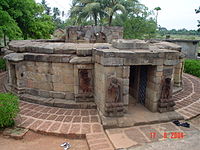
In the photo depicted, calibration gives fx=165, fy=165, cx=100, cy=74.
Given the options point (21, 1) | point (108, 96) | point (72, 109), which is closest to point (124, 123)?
point (108, 96)

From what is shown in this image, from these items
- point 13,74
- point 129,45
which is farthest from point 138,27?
point 13,74

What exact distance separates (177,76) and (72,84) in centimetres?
486

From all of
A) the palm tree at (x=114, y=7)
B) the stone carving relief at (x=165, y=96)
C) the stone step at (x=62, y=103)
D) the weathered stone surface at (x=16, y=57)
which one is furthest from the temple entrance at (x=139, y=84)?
the palm tree at (x=114, y=7)

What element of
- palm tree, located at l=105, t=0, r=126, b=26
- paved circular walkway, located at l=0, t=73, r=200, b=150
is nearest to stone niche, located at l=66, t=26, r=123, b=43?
paved circular walkway, located at l=0, t=73, r=200, b=150

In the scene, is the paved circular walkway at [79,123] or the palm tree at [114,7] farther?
the palm tree at [114,7]

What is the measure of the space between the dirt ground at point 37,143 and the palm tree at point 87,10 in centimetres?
1649

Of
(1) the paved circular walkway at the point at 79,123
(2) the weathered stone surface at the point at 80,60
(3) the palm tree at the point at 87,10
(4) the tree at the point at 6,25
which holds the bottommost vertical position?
(1) the paved circular walkway at the point at 79,123

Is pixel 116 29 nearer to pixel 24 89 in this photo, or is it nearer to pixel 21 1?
pixel 21 1

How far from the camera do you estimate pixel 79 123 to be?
464cm

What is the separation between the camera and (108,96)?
4.60 metres

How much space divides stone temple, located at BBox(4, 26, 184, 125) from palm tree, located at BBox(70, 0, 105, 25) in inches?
548

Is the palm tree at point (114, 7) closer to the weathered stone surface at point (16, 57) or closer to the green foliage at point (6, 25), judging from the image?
the green foliage at point (6, 25)

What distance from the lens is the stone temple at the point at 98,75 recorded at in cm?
461
